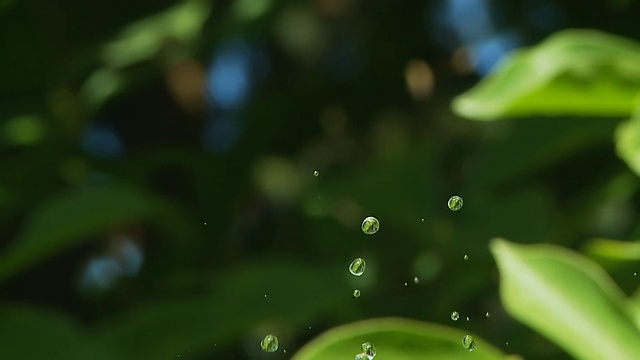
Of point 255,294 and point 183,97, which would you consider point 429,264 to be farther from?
point 183,97

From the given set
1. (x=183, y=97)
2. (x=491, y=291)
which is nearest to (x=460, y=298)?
(x=491, y=291)

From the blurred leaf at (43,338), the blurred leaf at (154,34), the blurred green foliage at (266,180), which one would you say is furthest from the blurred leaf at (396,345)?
the blurred leaf at (154,34)

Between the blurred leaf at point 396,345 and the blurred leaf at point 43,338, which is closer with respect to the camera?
the blurred leaf at point 396,345

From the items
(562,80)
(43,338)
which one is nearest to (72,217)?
(43,338)

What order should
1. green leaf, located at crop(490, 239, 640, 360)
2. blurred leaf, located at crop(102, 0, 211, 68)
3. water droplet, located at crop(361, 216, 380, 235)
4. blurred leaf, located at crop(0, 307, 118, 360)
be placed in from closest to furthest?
green leaf, located at crop(490, 239, 640, 360) → blurred leaf, located at crop(0, 307, 118, 360) → water droplet, located at crop(361, 216, 380, 235) → blurred leaf, located at crop(102, 0, 211, 68)

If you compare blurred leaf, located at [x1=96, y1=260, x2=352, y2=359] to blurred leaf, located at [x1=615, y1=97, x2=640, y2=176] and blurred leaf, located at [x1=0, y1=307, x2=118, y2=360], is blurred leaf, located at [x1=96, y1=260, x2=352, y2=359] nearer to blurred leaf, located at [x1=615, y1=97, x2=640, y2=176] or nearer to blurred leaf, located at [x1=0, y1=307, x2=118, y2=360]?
blurred leaf, located at [x1=0, y1=307, x2=118, y2=360]

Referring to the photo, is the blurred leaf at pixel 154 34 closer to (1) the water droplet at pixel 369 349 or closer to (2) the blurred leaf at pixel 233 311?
(2) the blurred leaf at pixel 233 311

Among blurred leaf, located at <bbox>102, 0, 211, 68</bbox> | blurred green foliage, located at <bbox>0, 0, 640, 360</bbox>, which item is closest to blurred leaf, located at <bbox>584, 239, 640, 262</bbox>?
blurred green foliage, located at <bbox>0, 0, 640, 360</bbox>

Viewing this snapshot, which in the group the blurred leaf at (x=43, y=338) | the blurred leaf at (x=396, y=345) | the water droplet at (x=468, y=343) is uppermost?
the blurred leaf at (x=396, y=345)
